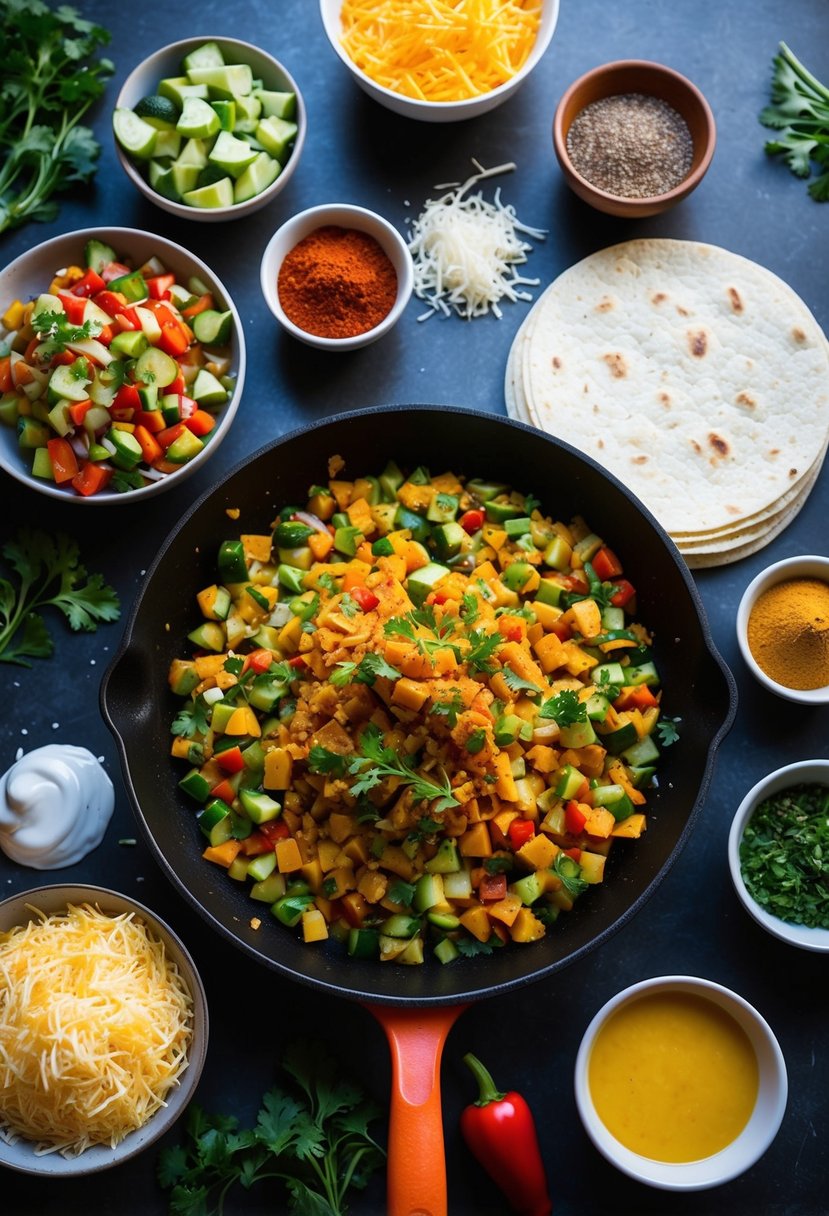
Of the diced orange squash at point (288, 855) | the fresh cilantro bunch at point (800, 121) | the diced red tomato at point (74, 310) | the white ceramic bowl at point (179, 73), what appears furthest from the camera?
the fresh cilantro bunch at point (800, 121)

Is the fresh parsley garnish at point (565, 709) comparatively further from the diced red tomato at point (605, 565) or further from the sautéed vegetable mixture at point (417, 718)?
the diced red tomato at point (605, 565)

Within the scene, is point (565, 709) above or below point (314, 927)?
above

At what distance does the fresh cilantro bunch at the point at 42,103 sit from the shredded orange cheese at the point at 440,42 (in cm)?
94

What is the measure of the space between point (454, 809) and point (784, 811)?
1.14m

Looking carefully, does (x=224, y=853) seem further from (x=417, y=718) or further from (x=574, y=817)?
(x=574, y=817)

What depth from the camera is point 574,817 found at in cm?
335

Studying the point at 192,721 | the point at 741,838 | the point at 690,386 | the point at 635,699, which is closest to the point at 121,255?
the point at 192,721

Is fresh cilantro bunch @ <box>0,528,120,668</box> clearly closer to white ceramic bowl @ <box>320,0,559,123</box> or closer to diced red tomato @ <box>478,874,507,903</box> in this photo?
diced red tomato @ <box>478,874,507,903</box>

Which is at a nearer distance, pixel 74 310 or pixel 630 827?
pixel 630 827

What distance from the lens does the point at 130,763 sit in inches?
128

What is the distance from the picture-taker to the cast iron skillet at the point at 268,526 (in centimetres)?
315

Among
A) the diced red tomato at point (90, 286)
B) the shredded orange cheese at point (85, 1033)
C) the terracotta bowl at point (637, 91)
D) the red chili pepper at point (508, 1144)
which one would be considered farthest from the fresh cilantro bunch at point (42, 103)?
the red chili pepper at point (508, 1144)

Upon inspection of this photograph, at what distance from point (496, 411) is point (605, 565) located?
0.73 m

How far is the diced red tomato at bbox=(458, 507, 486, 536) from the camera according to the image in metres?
3.70
